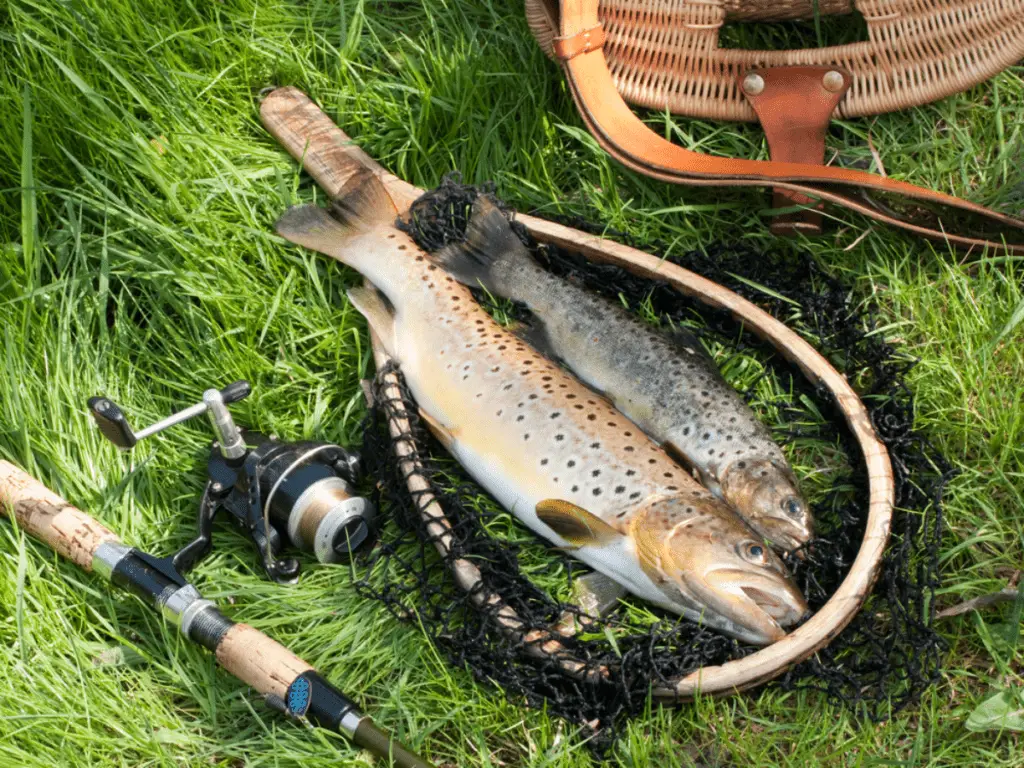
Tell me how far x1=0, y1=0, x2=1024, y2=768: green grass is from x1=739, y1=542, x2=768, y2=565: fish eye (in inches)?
12.0

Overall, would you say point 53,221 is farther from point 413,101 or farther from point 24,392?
point 413,101

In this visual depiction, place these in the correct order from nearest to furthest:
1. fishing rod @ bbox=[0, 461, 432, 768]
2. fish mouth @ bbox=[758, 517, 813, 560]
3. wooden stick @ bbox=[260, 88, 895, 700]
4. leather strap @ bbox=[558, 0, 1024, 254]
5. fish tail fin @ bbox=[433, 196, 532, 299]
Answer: wooden stick @ bbox=[260, 88, 895, 700] < fishing rod @ bbox=[0, 461, 432, 768] < fish mouth @ bbox=[758, 517, 813, 560] < leather strap @ bbox=[558, 0, 1024, 254] < fish tail fin @ bbox=[433, 196, 532, 299]

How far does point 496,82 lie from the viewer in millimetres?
3633

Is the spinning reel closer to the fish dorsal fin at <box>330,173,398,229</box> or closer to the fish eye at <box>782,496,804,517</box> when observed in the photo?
the fish dorsal fin at <box>330,173,398,229</box>

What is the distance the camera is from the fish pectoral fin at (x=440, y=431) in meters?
3.01

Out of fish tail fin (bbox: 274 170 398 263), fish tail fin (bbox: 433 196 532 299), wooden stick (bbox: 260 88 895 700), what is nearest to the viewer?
wooden stick (bbox: 260 88 895 700)

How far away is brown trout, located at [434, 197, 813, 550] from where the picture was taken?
2.80 meters

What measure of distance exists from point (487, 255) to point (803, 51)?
1106 millimetres

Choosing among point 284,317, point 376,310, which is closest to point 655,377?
point 376,310

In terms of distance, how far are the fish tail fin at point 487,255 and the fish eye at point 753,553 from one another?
979 millimetres

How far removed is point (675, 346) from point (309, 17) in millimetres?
1710

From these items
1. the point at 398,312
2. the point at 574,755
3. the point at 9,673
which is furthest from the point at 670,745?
the point at 9,673

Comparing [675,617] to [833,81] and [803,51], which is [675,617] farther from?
[803,51]

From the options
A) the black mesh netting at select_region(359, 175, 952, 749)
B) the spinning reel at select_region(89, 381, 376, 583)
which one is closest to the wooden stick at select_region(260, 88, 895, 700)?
the black mesh netting at select_region(359, 175, 952, 749)
